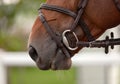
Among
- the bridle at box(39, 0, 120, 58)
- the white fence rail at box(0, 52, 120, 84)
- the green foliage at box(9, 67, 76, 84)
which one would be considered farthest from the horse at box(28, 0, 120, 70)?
the green foliage at box(9, 67, 76, 84)

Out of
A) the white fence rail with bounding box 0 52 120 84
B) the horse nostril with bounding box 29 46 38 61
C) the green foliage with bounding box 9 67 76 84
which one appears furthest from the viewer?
the green foliage with bounding box 9 67 76 84

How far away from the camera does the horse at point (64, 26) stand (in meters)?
3.89

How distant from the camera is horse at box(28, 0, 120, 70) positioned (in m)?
3.89

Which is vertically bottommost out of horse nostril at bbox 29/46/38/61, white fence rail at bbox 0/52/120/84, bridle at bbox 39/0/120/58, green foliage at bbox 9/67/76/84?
green foliage at bbox 9/67/76/84

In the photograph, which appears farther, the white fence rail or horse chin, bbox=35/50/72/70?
the white fence rail

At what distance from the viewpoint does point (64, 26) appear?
A: 12.8ft

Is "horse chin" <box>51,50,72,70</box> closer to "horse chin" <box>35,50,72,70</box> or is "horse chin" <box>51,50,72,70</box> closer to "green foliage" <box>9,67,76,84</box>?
"horse chin" <box>35,50,72,70</box>

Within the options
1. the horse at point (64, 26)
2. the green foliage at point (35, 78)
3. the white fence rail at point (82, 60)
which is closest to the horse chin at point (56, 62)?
A: the horse at point (64, 26)

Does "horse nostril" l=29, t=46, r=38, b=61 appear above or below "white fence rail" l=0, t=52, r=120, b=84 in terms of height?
above

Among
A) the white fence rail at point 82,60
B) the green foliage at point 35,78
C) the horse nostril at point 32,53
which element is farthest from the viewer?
the green foliage at point 35,78

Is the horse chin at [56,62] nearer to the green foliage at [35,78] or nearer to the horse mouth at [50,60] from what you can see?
the horse mouth at [50,60]

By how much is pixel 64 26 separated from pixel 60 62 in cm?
29

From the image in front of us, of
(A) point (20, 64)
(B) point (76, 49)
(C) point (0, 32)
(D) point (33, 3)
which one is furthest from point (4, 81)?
(B) point (76, 49)

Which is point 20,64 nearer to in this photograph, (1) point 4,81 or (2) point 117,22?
(1) point 4,81
